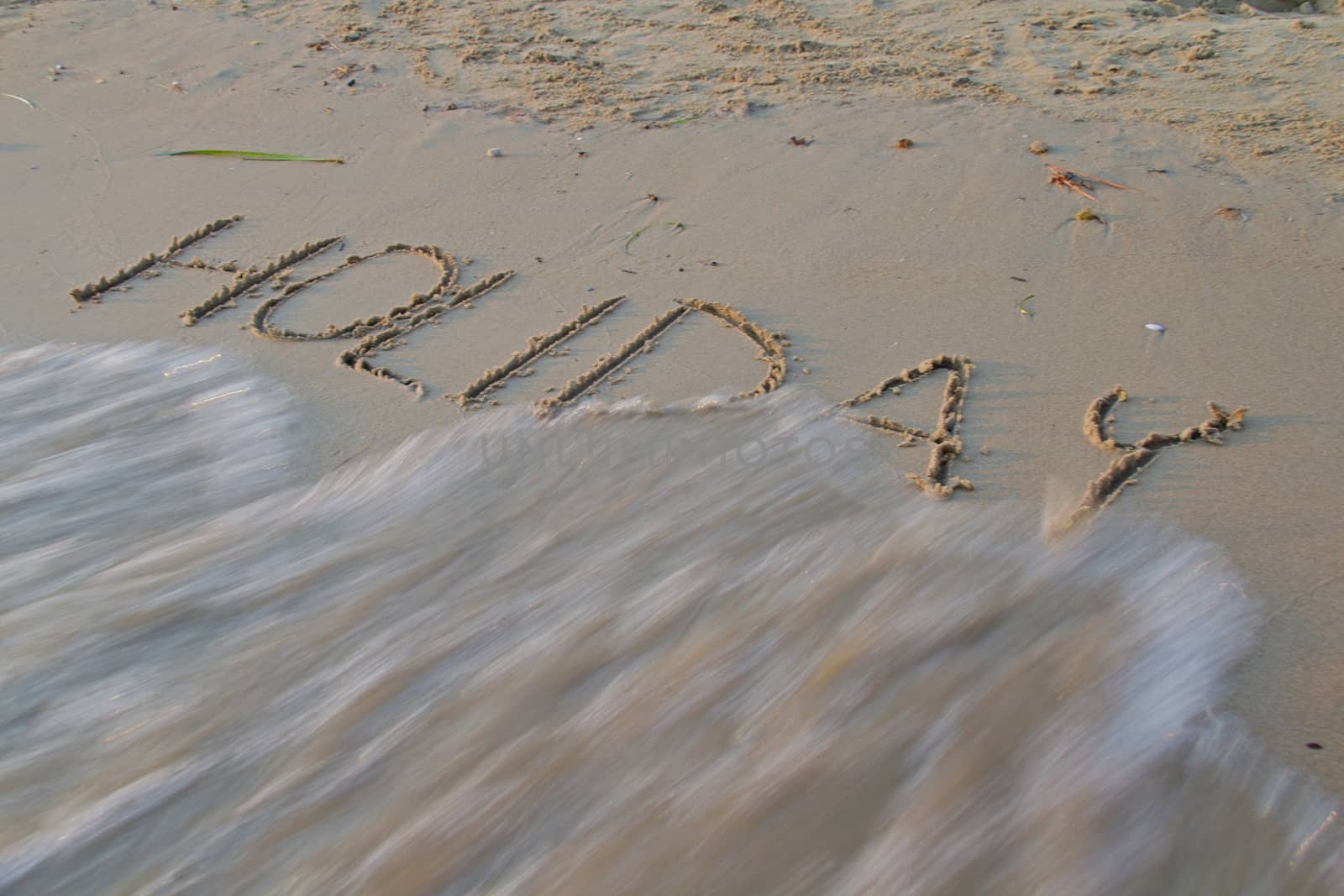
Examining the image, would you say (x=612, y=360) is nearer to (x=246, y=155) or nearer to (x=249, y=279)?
(x=249, y=279)

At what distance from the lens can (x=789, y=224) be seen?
3.11 m

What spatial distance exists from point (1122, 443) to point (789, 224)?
1.26 metres

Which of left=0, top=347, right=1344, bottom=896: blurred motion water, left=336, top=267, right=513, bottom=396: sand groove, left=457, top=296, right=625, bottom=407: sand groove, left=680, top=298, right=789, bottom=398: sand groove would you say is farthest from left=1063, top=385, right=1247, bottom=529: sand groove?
left=336, top=267, right=513, bottom=396: sand groove

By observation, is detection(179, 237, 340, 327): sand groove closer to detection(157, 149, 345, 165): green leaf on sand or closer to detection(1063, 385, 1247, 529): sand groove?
detection(157, 149, 345, 165): green leaf on sand

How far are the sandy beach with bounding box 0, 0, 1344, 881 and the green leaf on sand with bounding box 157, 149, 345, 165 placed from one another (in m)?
0.04

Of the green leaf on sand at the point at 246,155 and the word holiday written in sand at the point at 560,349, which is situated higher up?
the green leaf on sand at the point at 246,155

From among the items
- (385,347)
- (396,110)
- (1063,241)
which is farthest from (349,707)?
(396,110)

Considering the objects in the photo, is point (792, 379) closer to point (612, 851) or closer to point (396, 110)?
point (612, 851)

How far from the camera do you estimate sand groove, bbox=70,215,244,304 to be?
302 centimetres

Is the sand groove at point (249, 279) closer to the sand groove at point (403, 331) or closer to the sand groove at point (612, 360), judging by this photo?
the sand groove at point (403, 331)

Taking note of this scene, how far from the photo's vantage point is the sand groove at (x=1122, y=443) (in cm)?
207

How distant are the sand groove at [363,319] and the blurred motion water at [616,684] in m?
0.52

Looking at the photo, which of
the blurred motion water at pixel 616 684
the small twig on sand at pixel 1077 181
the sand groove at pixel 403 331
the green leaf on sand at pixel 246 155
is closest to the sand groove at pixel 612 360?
the blurred motion water at pixel 616 684

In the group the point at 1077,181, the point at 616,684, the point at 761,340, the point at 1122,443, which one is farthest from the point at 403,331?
the point at 1077,181
